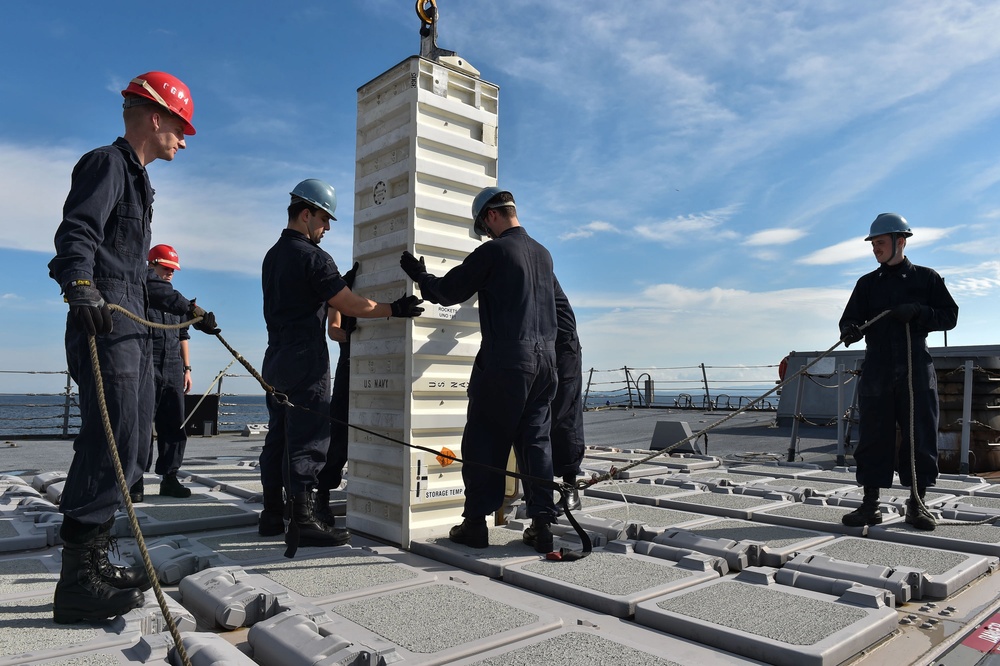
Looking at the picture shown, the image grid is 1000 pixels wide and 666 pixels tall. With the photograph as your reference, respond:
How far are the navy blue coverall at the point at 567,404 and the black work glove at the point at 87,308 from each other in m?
2.81

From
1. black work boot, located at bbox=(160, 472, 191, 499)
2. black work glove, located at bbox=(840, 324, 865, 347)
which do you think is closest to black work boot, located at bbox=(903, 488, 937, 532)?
black work glove, located at bbox=(840, 324, 865, 347)

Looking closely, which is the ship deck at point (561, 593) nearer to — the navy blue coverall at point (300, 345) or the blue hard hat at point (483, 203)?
the navy blue coverall at point (300, 345)

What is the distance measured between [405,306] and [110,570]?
1.75 m

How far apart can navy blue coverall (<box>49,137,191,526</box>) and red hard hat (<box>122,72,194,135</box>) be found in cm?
21

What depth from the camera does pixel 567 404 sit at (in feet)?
14.6

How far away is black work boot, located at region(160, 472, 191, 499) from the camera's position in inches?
201

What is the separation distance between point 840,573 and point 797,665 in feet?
3.10

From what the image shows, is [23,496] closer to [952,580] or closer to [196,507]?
[196,507]

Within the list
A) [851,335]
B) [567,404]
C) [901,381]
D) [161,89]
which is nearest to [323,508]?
[567,404]

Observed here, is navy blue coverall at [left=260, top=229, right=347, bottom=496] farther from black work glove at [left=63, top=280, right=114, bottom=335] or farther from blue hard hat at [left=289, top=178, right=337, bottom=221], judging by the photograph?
black work glove at [left=63, top=280, right=114, bottom=335]

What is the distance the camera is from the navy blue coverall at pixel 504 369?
3371 mm

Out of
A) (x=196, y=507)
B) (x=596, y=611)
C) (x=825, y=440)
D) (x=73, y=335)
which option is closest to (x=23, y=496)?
(x=196, y=507)

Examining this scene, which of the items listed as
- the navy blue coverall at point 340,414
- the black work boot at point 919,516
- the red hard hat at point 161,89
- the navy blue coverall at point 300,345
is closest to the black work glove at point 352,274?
the navy blue coverall at point 340,414

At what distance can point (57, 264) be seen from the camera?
223cm
